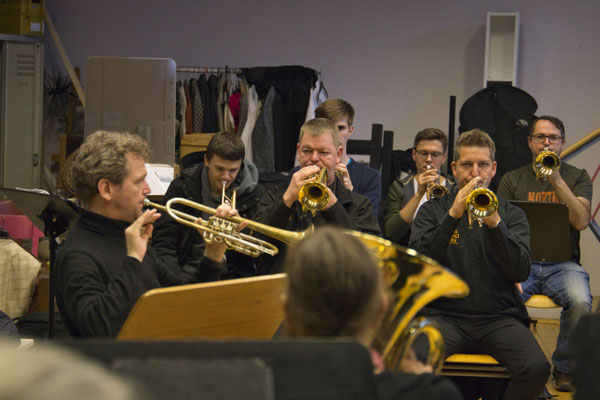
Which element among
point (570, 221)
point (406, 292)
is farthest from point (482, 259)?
point (406, 292)

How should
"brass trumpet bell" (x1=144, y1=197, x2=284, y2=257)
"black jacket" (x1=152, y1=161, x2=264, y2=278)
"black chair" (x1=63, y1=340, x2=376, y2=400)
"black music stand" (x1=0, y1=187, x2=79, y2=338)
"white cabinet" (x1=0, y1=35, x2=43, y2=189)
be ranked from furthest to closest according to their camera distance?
"white cabinet" (x1=0, y1=35, x2=43, y2=189) → "black jacket" (x1=152, y1=161, x2=264, y2=278) → "black music stand" (x1=0, y1=187, x2=79, y2=338) → "brass trumpet bell" (x1=144, y1=197, x2=284, y2=257) → "black chair" (x1=63, y1=340, x2=376, y2=400)

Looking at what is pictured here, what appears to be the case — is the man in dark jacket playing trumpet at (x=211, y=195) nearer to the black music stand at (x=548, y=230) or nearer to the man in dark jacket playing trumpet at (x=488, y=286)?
the man in dark jacket playing trumpet at (x=488, y=286)

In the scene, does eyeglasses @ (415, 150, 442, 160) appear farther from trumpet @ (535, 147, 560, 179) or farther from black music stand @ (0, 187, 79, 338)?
black music stand @ (0, 187, 79, 338)

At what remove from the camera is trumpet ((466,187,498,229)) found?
10.3 feet

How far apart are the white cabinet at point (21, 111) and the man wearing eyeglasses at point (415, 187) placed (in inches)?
143

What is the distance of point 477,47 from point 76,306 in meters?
5.28

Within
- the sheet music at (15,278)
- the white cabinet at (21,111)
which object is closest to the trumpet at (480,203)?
the sheet music at (15,278)

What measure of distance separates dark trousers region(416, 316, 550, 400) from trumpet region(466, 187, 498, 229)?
1.53 ft

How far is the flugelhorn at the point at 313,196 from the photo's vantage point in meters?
3.04

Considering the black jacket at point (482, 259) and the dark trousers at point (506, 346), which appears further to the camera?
the black jacket at point (482, 259)

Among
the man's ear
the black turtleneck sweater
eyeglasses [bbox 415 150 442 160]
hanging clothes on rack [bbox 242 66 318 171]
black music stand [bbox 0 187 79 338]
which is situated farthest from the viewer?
hanging clothes on rack [bbox 242 66 318 171]

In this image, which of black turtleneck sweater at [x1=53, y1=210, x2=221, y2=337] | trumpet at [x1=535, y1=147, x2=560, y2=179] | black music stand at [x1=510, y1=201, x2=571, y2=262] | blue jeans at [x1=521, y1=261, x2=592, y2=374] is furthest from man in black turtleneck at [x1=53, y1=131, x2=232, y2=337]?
trumpet at [x1=535, y1=147, x2=560, y2=179]

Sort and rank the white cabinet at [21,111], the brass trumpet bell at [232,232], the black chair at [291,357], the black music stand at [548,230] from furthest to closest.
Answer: the white cabinet at [21,111] < the black music stand at [548,230] < the brass trumpet bell at [232,232] < the black chair at [291,357]

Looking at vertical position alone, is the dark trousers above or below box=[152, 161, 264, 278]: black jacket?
below
